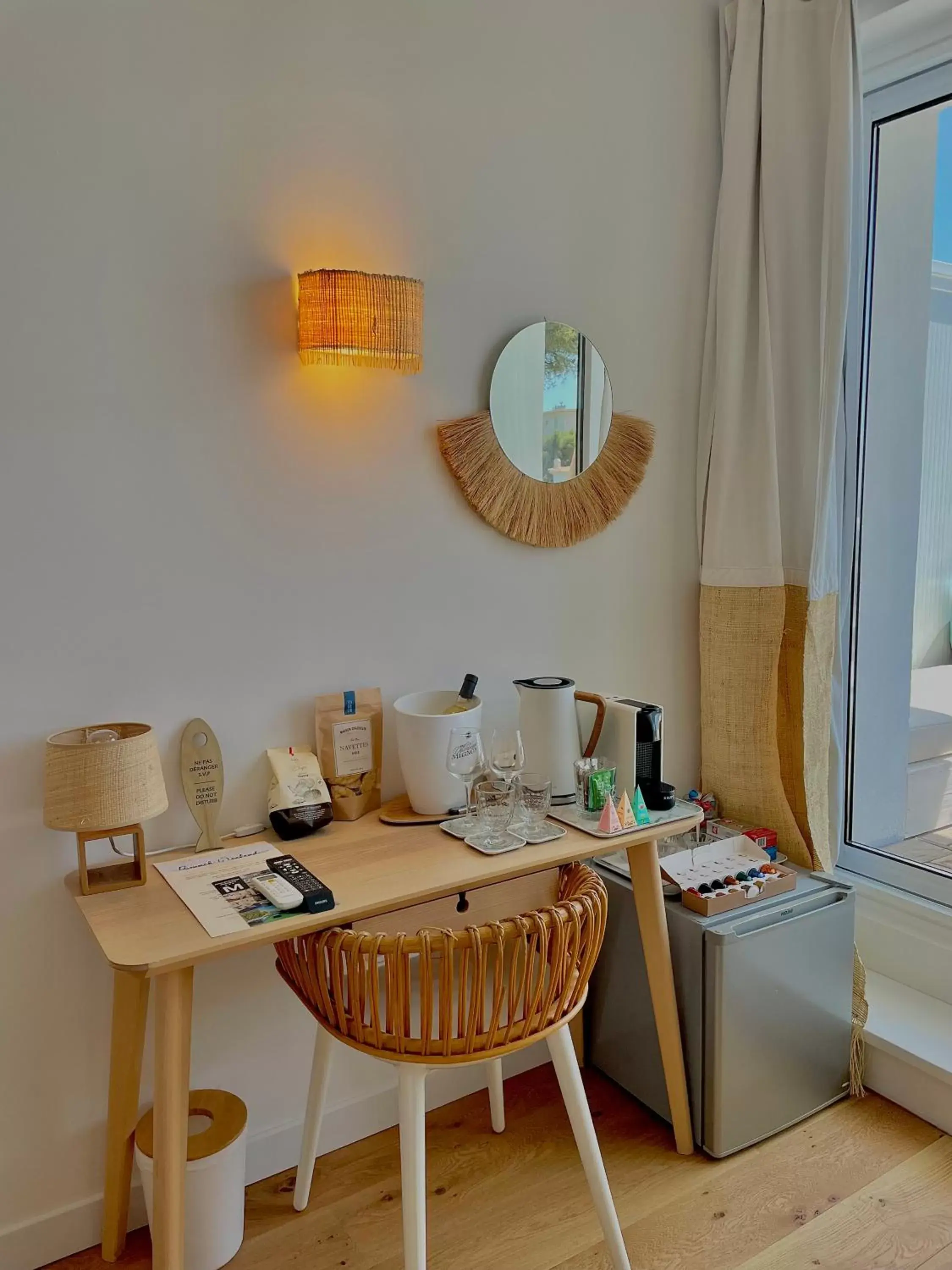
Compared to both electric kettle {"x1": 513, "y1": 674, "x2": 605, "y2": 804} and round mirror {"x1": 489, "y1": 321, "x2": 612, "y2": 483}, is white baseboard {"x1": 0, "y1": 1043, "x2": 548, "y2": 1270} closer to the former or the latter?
electric kettle {"x1": 513, "y1": 674, "x2": 605, "y2": 804}

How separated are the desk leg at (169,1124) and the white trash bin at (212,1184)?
226 millimetres

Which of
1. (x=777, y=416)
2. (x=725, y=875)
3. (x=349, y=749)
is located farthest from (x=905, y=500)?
(x=349, y=749)

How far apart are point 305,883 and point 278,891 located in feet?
0.15

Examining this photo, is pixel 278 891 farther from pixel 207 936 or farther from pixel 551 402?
pixel 551 402

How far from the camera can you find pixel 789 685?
2164mm

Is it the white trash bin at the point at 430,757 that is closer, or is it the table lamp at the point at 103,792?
A: the table lamp at the point at 103,792

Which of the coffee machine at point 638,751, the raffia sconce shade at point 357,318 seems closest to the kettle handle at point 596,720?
the coffee machine at point 638,751

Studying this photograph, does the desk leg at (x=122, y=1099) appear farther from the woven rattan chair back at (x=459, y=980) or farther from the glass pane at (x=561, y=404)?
Answer: the glass pane at (x=561, y=404)

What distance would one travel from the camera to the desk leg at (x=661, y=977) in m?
1.76

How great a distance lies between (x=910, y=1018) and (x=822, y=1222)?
1.78 feet

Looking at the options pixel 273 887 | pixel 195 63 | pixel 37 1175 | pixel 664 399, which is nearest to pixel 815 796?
pixel 664 399

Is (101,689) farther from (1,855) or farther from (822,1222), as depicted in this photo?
(822,1222)

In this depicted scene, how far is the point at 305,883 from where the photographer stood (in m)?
1.41

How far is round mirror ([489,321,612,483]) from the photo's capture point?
1924 millimetres
